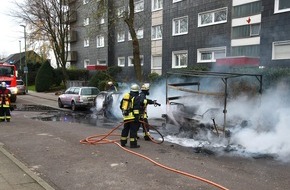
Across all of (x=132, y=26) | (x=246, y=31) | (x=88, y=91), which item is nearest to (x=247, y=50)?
(x=246, y=31)

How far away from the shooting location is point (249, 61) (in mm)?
13883

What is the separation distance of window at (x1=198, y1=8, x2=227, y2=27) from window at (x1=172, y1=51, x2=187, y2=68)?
2678 mm

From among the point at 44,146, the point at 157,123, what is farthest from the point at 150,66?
the point at 44,146

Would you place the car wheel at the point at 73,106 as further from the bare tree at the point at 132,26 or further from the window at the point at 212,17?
the window at the point at 212,17

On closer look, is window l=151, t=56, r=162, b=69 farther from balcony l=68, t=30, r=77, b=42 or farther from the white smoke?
the white smoke

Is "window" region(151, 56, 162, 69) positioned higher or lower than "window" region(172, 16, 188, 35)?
lower

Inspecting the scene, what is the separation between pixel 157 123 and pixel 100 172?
7.95 metres

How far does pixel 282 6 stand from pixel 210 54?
726 cm

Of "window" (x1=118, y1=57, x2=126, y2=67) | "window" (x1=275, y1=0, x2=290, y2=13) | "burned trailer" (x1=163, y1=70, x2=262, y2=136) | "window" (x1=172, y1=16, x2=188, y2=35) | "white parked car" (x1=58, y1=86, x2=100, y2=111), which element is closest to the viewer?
"burned trailer" (x1=163, y1=70, x2=262, y2=136)

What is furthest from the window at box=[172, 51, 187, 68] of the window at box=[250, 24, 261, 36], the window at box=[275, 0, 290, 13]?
the window at box=[275, 0, 290, 13]

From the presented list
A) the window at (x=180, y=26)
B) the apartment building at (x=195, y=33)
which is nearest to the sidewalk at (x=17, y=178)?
the apartment building at (x=195, y=33)

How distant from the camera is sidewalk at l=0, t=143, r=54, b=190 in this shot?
5.24 m

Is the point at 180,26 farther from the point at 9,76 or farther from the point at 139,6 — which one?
the point at 9,76

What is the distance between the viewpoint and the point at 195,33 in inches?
952
